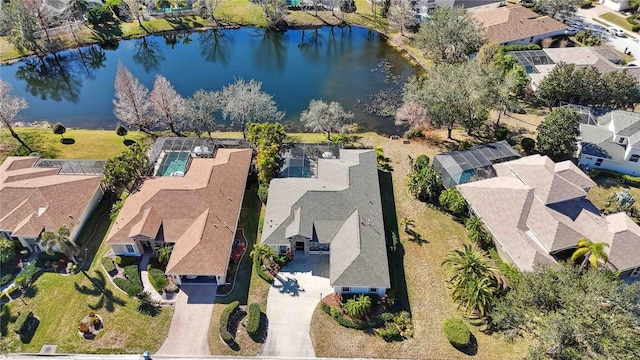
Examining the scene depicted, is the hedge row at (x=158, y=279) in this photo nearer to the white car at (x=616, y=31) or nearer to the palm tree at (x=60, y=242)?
the palm tree at (x=60, y=242)

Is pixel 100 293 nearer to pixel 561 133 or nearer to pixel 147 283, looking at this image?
pixel 147 283

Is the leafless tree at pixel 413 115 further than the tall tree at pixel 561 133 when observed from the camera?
Yes

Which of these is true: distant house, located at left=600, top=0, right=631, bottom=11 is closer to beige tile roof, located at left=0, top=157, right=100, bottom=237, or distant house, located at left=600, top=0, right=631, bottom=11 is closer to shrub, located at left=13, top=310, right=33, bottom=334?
beige tile roof, located at left=0, top=157, right=100, bottom=237

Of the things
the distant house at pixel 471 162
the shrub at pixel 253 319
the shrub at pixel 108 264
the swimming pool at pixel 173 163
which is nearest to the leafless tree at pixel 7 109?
the swimming pool at pixel 173 163

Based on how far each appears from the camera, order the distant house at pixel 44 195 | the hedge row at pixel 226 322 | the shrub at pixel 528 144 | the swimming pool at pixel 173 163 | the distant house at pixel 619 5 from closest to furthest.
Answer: the hedge row at pixel 226 322, the distant house at pixel 44 195, the swimming pool at pixel 173 163, the shrub at pixel 528 144, the distant house at pixel 619 5

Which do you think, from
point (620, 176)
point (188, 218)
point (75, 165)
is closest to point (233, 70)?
point (75, 165)

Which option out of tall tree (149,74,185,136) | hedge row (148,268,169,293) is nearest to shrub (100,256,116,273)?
hedge row (148,268,169,293)
